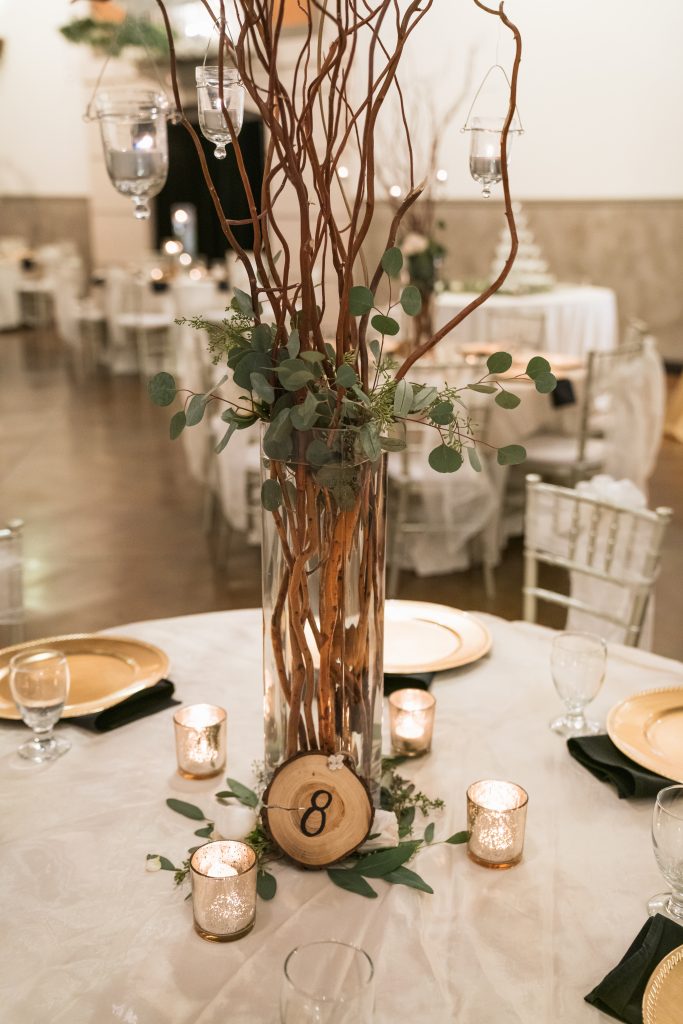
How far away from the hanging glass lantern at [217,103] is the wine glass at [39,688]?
697 mm

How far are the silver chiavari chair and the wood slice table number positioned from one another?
1.07 m

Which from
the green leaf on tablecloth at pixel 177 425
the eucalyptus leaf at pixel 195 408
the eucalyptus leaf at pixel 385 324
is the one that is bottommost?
the green leaf on tablecloth at pixel 177 425

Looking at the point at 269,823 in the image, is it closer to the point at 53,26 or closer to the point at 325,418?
the point at 325,418

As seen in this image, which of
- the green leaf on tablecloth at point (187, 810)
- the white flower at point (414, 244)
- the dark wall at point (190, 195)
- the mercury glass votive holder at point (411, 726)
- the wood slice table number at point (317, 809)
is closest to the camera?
the wood slice table number at point (317, 809)

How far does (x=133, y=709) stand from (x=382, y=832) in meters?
0.49

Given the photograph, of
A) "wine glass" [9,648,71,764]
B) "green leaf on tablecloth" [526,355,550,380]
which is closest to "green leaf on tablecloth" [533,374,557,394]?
"green leaf on tablecloth" [526,355,550,380]

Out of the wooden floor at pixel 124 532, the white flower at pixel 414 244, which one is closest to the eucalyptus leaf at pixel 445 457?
the wooden floor at pixel 124 532

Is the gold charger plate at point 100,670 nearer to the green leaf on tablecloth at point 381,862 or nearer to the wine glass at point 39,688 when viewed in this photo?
the wine glass at point 39,688

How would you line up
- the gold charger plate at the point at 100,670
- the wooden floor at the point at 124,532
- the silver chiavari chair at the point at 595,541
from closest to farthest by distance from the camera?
the gold charger plate at the point at 100,670 → the silver chiavari chair at the point at 595,541 → the wooden floor at the point at 124,532

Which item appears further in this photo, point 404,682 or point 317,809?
point 404,682

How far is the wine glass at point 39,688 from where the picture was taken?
135 centimetres

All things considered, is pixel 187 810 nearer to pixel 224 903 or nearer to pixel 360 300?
pixel 224 903

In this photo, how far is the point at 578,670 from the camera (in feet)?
4.68

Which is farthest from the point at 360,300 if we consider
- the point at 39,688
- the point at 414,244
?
the point at 414,244
